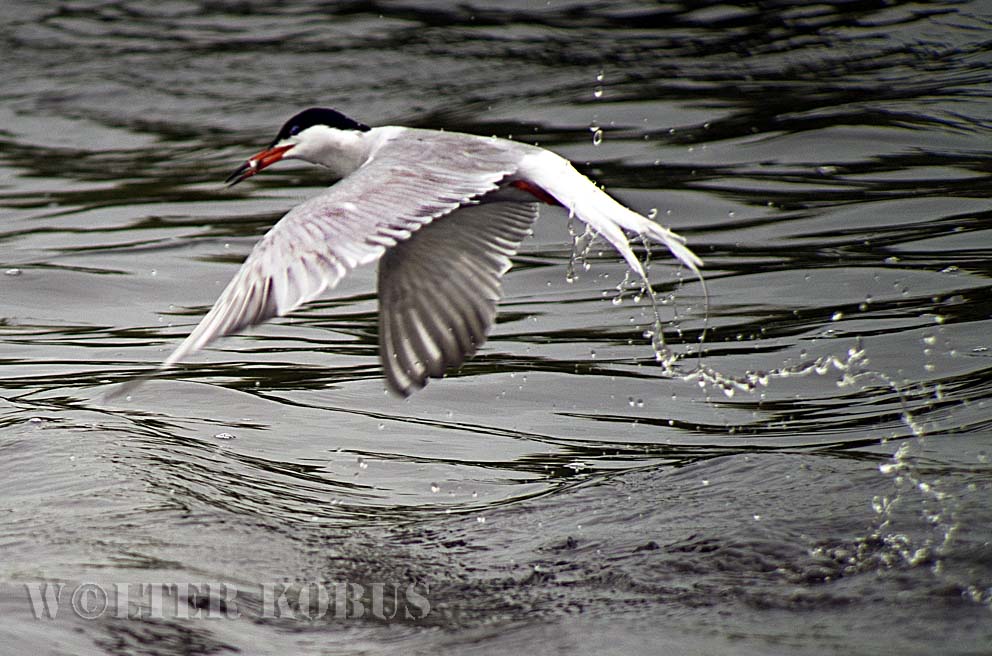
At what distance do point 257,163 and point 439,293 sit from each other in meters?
0.97

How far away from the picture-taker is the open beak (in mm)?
5332

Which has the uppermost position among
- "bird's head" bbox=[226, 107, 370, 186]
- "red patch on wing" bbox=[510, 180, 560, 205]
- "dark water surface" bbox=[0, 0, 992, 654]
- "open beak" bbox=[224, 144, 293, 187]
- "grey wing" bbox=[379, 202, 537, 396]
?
"bird's head" bbox=[226, 107, 370, 186]

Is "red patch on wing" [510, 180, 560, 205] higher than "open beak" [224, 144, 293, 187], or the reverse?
"open beak" [224, 144, 293, 187]

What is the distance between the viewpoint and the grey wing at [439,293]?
480 cm

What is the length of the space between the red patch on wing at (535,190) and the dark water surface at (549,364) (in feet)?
3.34

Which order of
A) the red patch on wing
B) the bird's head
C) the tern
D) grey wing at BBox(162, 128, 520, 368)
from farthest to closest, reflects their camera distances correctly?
the bird's head < the red patch on wing < the tern < grey wing at BBox(162, 128, 520, 368)

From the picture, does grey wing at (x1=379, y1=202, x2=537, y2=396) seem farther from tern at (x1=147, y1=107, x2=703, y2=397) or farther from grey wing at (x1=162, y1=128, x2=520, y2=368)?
grey wing at (x1=162, y1=128, x2=520, y2=368)

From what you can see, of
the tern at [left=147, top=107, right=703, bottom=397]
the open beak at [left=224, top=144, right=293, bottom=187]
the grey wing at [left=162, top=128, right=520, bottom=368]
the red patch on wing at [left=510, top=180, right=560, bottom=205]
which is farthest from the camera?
the open beak at [left=224, top=144, right=293, bottom=187]

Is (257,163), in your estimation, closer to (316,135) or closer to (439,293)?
(316,135)

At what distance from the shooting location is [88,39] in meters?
13.8

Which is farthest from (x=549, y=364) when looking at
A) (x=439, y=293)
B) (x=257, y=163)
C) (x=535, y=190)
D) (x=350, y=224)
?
(x=350, y=224)

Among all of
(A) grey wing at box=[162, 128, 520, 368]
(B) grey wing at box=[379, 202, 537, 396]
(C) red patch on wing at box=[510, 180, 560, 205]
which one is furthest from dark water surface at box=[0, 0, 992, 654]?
(C) red patch on wing at box=[510, 180, 560, 205]

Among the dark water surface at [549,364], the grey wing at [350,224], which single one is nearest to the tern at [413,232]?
the grey wing at [350,224]

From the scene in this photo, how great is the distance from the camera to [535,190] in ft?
17.1
